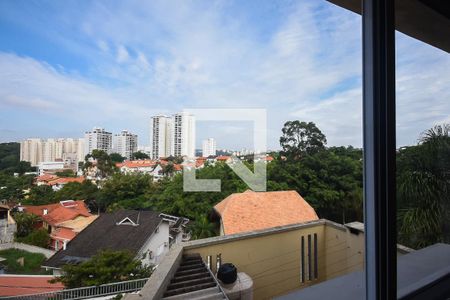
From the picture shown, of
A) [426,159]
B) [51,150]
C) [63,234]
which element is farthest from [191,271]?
[426,159]

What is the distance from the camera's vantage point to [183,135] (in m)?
1.28

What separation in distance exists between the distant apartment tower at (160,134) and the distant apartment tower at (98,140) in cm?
20

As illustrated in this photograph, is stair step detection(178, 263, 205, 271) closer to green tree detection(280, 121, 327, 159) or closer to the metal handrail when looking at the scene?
Answer: the metal handrail

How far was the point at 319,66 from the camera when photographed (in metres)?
1.69

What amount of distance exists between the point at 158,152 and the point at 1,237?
0.64 m

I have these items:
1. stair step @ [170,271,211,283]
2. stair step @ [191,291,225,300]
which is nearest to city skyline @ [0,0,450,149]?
stair step @ [170,271,211,283]

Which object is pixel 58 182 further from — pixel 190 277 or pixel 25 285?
pixel 190 277

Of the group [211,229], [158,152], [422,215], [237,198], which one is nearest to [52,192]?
[158,152]

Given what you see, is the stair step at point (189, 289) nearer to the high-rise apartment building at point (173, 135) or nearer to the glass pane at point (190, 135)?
the glass pane at point (190, 135)

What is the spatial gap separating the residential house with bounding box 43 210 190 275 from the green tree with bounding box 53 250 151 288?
2 centimetres

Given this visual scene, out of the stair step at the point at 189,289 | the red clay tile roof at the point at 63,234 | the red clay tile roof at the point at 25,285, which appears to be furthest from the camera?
the stair step at the point at 189,289

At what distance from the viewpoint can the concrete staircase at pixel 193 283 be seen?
1331 millimetres

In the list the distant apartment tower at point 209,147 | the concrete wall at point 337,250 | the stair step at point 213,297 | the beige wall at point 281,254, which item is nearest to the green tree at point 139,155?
the distant apartment tower at point 209,147

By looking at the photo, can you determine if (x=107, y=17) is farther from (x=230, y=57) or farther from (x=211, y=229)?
(x=211, y=229)
